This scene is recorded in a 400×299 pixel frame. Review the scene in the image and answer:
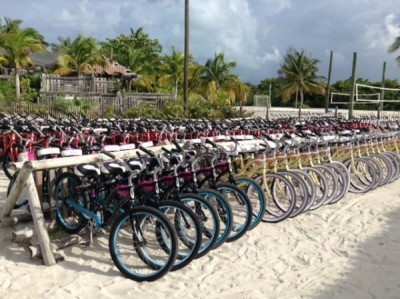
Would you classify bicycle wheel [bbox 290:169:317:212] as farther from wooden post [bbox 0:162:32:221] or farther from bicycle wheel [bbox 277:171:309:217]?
wooden post [bbox 0:162:32:221]

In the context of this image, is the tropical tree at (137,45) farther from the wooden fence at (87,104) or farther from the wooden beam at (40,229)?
the wooden beam at (40,229)

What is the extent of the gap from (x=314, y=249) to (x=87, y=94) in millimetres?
16446

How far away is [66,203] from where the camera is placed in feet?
15.1

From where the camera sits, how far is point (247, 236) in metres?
4.82

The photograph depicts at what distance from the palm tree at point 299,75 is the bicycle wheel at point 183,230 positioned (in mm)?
39675

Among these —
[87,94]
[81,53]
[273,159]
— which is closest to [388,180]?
[273,159]

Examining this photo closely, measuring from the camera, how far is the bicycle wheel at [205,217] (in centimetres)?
398

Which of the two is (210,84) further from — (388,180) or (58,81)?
(388,180)

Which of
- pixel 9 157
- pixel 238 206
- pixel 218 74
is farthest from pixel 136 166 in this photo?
pixel 218 74

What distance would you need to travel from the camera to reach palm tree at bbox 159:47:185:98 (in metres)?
29.8

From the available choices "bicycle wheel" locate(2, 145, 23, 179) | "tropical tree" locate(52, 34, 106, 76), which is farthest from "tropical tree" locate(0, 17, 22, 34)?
"bicycle wheel" locate(2, 145, 23, 179)

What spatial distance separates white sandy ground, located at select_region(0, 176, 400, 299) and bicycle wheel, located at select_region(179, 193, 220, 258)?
149 millimetres

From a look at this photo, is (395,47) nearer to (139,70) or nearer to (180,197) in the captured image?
(139,70)

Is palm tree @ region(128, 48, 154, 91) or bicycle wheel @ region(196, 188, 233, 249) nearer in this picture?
bicycle wheel @ region(196, 188, 233, 249)
